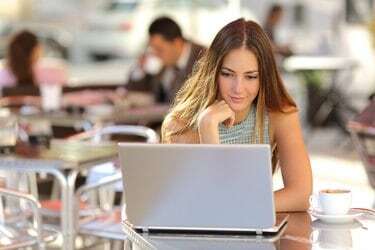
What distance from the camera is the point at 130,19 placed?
16.1 meters

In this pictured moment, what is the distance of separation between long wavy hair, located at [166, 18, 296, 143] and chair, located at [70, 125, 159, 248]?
128 cm

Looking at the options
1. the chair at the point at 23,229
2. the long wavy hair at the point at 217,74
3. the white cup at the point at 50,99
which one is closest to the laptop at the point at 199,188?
the long wavy hair at the point at 217,74

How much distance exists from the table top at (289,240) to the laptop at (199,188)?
0.03 m

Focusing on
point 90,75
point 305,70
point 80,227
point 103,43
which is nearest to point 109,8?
point 103,43

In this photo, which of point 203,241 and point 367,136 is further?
point 367,136

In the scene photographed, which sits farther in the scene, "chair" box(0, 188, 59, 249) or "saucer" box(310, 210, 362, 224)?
"chair" box(0, 188, 59, 249)

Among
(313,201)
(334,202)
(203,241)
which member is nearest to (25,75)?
(313,201)

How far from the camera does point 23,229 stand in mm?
4426

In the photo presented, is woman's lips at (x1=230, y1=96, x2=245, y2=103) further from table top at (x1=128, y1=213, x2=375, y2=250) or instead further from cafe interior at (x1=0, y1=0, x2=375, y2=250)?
table top at (x1=128, y1=213, x2=375, y2=250)

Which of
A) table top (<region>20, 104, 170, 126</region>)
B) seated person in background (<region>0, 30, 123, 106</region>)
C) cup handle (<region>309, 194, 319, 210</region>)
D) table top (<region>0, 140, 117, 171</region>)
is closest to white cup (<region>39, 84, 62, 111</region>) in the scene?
table top (<region>20, 104, 170, 126</region>)

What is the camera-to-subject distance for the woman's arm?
2.83 metres

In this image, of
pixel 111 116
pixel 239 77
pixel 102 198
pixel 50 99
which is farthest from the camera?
pixel 50 99

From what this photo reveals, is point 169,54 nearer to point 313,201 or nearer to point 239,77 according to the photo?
point 239,77

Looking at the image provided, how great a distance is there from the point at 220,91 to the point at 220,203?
2.17ft
